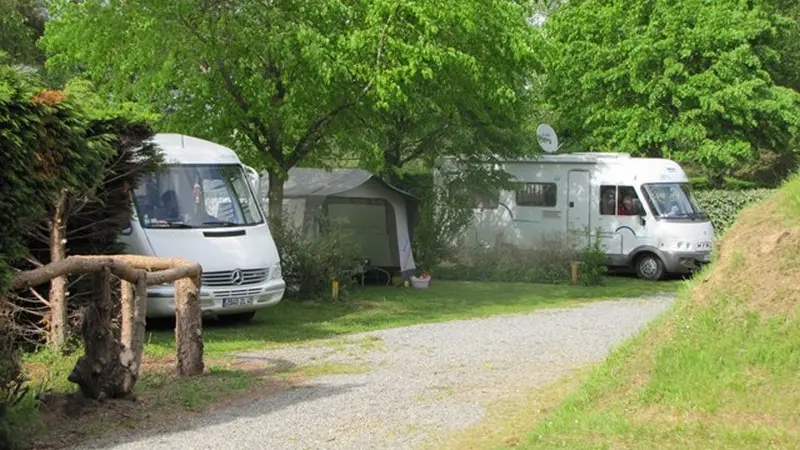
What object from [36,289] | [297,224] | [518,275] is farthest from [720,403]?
[518,275]

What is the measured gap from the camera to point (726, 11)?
27.4 metres

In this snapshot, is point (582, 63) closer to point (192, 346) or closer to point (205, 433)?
point (192, 346)

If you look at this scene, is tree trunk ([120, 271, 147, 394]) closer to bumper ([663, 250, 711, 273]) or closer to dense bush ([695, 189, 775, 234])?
bumper ([663, 250, 711, 273])

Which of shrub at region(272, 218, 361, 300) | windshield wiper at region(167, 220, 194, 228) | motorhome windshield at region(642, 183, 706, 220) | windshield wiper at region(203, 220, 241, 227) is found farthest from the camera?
motorhome windshield at region(642, 183, 706, 220)

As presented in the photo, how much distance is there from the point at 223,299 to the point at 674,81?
17.1 m

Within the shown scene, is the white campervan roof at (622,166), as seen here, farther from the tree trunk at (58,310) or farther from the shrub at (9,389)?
the shrub at (9,389)

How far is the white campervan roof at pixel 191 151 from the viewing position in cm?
1483

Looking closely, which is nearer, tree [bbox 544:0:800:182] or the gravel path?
the gravel path

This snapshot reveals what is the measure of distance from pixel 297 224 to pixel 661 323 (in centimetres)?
1266

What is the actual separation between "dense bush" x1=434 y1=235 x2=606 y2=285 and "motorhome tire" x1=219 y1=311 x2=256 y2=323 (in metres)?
7.54

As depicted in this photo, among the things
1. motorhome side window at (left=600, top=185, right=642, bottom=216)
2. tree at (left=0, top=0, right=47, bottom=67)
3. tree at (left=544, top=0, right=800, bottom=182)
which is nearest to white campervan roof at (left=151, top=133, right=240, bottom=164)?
motorhome side window at (left=600, top=185, right=642, bottom=216)

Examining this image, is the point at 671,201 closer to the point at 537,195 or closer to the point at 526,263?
the point at 537,195

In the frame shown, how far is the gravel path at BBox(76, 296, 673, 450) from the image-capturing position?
792 cm

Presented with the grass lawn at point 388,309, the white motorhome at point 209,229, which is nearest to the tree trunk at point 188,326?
the grass lawn at point 388,309
